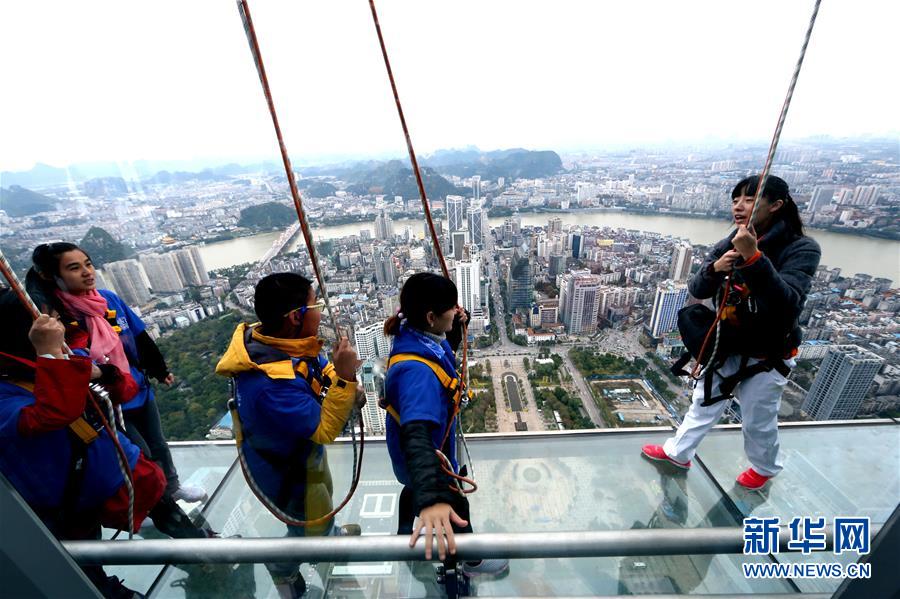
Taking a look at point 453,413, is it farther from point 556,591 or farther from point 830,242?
point 830,242

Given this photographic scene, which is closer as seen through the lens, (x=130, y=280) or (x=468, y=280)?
(x=130, y=280)

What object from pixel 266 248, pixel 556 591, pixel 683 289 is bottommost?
pixel 683 289

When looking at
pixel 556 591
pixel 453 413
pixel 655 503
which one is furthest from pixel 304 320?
pixel 655 503

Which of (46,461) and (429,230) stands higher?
(429,230)

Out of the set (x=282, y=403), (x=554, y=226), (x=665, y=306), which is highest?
(x=282, y=403)

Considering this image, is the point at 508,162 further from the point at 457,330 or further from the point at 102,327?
the point at 102,327

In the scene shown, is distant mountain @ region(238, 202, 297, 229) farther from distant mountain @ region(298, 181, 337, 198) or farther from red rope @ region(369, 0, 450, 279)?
red rope @ region(369, 0, 450, 279)

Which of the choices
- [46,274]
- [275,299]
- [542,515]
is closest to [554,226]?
[542,515]

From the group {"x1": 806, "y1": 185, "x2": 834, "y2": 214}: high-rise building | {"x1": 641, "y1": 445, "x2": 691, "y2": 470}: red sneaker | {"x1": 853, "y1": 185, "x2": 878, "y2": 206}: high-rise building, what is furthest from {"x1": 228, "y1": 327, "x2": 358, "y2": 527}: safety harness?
{"x1": 853, "y1": 185, "x2": 878, "y2": 206}: high-rise building
